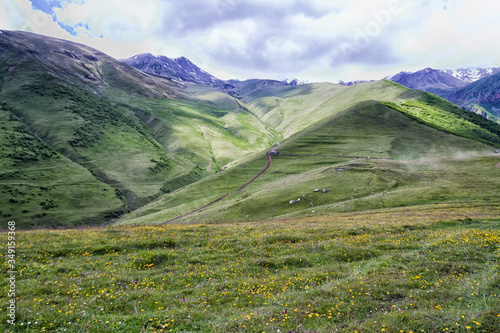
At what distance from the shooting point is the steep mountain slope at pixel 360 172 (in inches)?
2594

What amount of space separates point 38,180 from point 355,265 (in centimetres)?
17798

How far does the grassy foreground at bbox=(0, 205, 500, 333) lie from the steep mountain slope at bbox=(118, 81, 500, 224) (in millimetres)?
41828

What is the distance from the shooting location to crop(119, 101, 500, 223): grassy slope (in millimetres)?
64681

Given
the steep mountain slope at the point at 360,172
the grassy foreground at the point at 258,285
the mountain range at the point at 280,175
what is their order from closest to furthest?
the grassy foreground at the point at 258,285
the steep mountain slope at the point at 360,172
the mountain range at the point at 280,175

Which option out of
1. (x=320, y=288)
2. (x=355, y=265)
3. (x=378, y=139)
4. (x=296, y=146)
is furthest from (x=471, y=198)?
(x=296, y=146)

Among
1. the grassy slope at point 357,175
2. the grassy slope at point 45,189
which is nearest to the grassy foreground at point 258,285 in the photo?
the grassy slope at point 357,175

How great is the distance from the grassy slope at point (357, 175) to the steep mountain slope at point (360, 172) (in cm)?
25

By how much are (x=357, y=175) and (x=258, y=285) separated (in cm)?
7802

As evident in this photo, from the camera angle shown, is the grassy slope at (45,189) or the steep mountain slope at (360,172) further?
the grassy slope at (45,189)

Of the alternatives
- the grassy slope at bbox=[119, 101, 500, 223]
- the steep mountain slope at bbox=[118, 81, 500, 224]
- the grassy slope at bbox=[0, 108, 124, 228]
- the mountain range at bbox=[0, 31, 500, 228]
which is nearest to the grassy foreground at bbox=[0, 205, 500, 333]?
the grassy slope at bbox=[119, 101, 500, 223]

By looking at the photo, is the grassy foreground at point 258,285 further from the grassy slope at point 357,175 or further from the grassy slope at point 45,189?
the grassy slope at point 45,189

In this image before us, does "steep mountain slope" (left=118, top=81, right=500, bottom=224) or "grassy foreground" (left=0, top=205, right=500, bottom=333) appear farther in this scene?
"steep mountain slope" (left=118, top=81, right=500, bottom=224)

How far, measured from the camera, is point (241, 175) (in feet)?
466

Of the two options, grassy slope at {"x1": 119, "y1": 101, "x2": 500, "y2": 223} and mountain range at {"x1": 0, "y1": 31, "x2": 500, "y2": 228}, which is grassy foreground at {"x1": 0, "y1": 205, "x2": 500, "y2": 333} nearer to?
grassy slope at {"x1": 119, "y1": 101, "x2": 500, "y2": 223}
